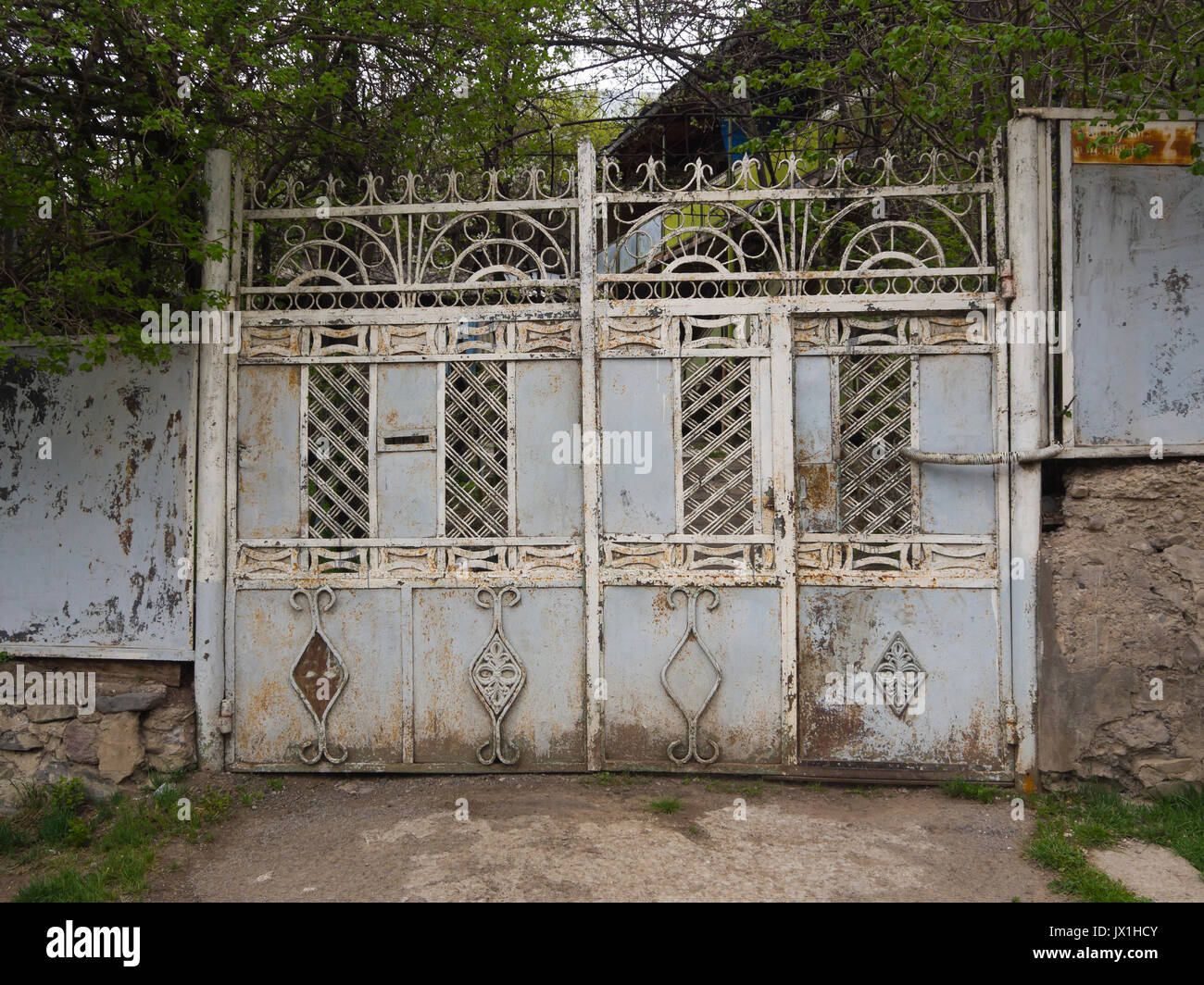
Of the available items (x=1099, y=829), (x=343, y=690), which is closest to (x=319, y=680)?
(x=343, y=690)

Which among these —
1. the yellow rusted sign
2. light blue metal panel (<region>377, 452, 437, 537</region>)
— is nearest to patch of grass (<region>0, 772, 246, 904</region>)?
light blue metal panel (<region>377, 452, 437, 537</region>)

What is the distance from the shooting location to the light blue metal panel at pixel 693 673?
13.5 ft

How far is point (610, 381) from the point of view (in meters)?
4.19

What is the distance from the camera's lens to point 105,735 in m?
4.17

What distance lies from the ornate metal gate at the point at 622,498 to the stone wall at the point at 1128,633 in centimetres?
27

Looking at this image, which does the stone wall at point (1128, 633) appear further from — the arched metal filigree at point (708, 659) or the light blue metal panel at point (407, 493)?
the light blue metal panel at point (407, 493)

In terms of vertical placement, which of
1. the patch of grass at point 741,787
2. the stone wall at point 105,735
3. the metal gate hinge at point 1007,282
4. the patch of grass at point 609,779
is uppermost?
the metal gate hinge at point 1007,282

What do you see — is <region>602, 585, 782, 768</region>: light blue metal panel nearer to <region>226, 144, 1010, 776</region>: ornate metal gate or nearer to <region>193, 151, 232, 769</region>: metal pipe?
<region>226, 144, 1010, 776</region>: ornate metal gate

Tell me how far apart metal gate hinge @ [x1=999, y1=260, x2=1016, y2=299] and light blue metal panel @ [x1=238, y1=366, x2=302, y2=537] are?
346 cm

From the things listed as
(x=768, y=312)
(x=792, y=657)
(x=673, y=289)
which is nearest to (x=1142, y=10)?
(x=768, y=312)

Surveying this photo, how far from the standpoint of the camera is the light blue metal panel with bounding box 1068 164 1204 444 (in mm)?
3936

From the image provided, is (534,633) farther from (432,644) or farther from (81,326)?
(81,326)

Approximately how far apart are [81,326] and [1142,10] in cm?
546

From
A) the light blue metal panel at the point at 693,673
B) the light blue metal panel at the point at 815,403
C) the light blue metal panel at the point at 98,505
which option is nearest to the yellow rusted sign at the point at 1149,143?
the light blue metal panel at the point at 815,403
